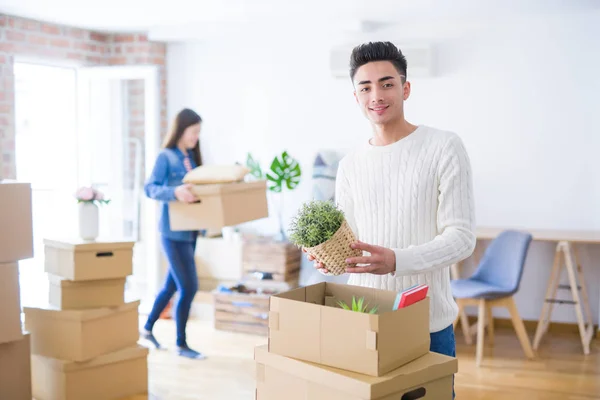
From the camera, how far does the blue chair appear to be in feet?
13.8

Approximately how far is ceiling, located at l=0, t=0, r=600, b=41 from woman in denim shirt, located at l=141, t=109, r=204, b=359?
93 centimetres

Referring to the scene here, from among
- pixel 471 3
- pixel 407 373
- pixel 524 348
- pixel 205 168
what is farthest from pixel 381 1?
pixel 407 373

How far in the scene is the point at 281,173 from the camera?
521 centimetres

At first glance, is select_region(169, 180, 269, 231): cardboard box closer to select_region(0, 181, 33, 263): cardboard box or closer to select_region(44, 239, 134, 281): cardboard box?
select_region(44, 239, 134, 281): cardboard box

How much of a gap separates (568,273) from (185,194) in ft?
8.47

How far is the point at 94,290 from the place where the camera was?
340 cm

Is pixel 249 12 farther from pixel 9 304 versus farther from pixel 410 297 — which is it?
pixel 410 297

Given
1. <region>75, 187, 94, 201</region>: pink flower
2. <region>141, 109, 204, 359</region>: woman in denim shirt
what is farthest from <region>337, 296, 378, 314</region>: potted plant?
<region>141, 109, 204, 359</region>: woman in denim shirt

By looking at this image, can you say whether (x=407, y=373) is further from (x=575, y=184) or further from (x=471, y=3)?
(x=575, y=184)

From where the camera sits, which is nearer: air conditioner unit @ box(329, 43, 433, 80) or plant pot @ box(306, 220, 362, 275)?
plant pot @ box(306, 220, 362, 275)

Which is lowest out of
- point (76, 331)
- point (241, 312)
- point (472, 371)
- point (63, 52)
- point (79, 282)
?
point (472, 371)

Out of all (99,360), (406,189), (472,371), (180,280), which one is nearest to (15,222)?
(99,360)

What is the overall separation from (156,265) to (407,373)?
14.7 ft

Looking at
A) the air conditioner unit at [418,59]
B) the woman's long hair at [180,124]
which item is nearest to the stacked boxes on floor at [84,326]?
the woman's long hair at [180,124]
